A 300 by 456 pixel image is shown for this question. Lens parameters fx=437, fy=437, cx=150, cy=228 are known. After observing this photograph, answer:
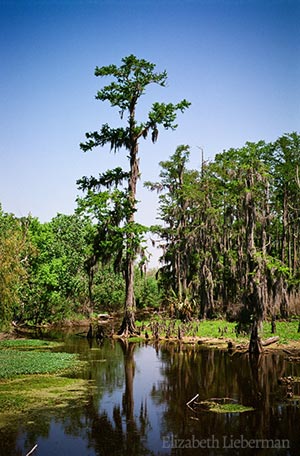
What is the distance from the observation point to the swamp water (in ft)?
31.7

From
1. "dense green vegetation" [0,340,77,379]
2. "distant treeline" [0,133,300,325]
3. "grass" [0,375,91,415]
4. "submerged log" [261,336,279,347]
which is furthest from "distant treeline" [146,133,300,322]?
"grass" [0,375,91,415]

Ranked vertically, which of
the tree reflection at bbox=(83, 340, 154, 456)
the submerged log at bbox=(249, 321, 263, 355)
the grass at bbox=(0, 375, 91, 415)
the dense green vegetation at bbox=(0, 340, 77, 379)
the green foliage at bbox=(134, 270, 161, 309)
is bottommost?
the tree reflection at bbox=(83, 340, 154, 456)

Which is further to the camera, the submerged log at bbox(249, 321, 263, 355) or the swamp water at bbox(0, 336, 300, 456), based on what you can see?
the submerged log at bbox(249, 321, 263, 355)

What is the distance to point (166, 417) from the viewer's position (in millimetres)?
11789

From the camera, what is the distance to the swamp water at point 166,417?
966 cm

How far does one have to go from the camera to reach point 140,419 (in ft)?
38.4

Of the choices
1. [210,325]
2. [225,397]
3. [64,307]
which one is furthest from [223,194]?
[225,397]

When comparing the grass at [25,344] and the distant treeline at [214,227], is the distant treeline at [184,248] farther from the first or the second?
the grass at [25,344]

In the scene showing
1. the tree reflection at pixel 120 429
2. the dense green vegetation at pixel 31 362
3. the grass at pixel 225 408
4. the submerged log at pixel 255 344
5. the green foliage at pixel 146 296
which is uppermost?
the green foliage at pixel 146 296

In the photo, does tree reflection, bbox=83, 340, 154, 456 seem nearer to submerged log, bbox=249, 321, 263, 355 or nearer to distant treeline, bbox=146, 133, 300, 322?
submerged log, bbox=249, 321, 263, 355

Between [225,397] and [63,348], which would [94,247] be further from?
[225,397]

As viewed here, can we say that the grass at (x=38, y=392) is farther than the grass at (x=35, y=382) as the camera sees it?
No

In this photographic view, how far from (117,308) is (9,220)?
57.3 ft

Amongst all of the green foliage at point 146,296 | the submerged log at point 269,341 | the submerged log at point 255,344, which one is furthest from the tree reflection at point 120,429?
the green foliage at point 146,296
